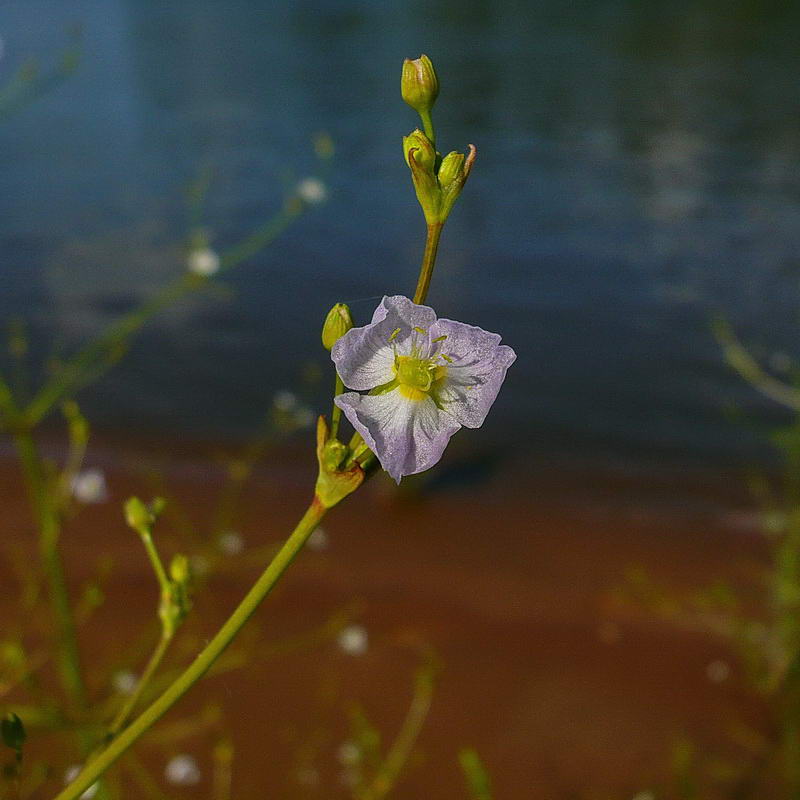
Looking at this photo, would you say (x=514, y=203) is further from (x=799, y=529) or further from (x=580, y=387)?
(x=799, y=529)

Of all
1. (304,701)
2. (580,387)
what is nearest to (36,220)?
(580,387)

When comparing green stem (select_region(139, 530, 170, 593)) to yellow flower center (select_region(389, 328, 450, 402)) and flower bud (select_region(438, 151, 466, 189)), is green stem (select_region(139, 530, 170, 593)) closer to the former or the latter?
yellow flower center (select_region(389, 328, 450, 402))

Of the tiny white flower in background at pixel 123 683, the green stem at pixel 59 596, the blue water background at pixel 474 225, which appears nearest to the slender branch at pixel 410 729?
the tiny white flower in background at pixel 123 683

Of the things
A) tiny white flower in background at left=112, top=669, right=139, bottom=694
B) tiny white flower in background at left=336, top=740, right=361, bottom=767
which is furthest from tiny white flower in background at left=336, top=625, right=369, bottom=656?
tiny white flower in background at left=112, top=669, right=139, bottom=694

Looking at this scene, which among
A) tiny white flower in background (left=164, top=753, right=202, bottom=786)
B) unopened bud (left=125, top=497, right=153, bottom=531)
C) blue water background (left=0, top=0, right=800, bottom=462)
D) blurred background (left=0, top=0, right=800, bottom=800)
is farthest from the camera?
blue water background (left=0, top=0, right=800, bottom=462)

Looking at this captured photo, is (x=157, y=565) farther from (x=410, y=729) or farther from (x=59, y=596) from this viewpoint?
(x=410, y=729)
